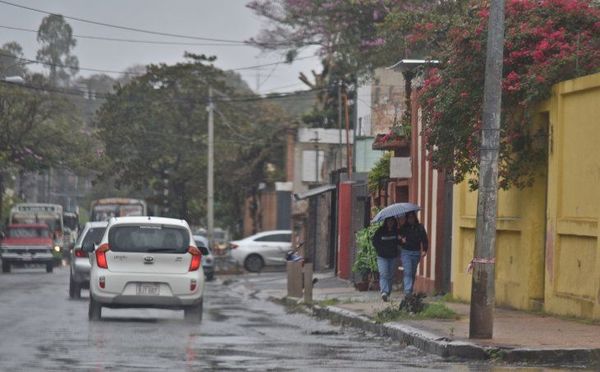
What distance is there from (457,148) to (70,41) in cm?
10640

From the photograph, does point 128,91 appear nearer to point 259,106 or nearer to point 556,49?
point 259,106

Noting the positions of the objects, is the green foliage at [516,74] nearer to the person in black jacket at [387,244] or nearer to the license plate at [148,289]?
the person in black jacket at [387,244]

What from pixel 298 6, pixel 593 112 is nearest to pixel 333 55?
pixel 298 6

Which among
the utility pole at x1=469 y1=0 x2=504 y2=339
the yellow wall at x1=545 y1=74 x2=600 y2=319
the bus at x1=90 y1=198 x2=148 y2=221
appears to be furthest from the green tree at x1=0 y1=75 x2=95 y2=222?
the utility pole at x1=469 y1=0 x2=504 y2=339

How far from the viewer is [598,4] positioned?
73.6 ft

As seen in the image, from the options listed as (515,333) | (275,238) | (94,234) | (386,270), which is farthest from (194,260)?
(275,238)

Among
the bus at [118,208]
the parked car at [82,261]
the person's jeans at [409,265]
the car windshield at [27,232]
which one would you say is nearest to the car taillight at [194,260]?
the person's jeans at [409,265]

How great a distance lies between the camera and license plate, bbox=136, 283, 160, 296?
72.8 ft

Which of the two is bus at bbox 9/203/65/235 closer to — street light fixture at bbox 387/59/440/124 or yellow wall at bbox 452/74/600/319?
street light fixture at bbox 387/59/440/124

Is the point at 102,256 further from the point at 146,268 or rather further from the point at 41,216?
the point at 41,216

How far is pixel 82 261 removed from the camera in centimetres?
3025

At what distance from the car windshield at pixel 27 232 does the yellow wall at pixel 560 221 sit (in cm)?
3737

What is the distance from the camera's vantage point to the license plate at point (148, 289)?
Result: 22203 millimetres

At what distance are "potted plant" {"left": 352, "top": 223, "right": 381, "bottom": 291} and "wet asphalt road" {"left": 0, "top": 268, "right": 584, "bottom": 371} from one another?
461cm
